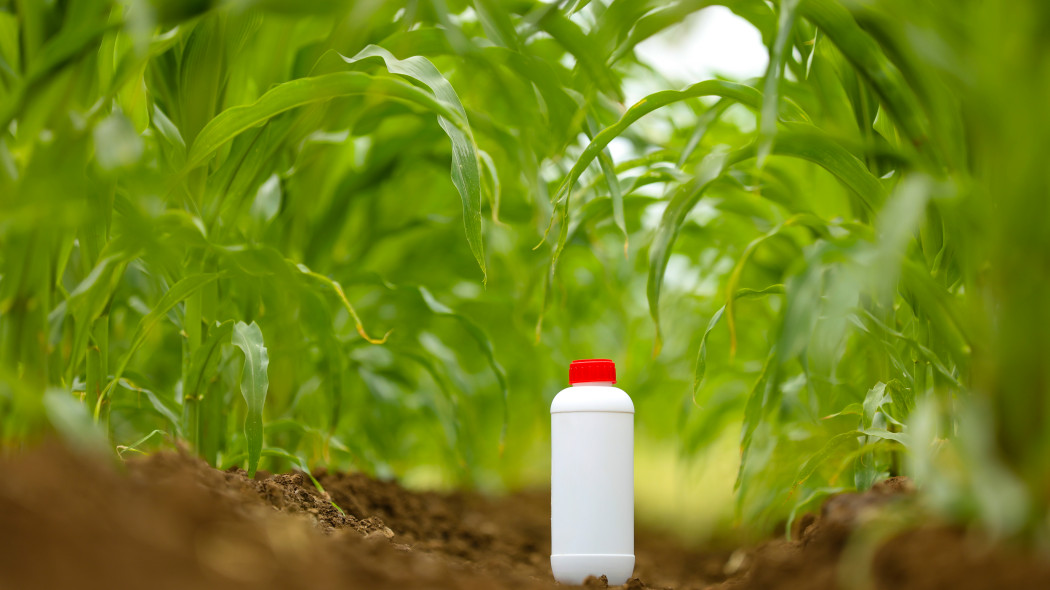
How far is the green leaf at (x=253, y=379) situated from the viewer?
30.0 inches

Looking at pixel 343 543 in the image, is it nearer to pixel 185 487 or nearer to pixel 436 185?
pixel 185 487

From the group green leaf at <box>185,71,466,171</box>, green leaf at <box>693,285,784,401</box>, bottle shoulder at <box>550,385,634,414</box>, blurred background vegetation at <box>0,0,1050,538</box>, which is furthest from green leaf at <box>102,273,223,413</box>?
green leaf at <box>693,285,784,401</box>

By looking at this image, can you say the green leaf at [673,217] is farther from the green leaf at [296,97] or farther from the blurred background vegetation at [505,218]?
the green leaf at [296,97]

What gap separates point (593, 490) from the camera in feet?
2.80

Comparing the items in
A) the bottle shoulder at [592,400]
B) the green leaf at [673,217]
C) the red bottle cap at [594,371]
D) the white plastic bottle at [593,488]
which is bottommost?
the white plastic bottle at [593,488]

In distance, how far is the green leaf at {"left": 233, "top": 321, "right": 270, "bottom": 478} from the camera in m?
0.76

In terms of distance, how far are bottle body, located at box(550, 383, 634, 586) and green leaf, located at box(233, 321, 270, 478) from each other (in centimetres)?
31

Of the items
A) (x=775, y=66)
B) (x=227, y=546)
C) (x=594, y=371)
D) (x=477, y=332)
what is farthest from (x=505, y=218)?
(x=227, y=546)

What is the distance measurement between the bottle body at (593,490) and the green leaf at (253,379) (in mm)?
313

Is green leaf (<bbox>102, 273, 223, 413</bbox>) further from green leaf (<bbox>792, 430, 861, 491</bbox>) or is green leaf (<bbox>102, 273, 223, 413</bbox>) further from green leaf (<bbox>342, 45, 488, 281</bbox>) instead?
green leaf (<bbox>792, 430, 861, 491</bbox>)

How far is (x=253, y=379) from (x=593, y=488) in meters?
0.38

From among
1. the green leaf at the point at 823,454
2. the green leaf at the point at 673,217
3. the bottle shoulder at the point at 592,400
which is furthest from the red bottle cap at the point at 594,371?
the green leaf at the point at 823,454

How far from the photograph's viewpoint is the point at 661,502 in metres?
2.38

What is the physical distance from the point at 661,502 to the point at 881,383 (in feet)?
5.54
